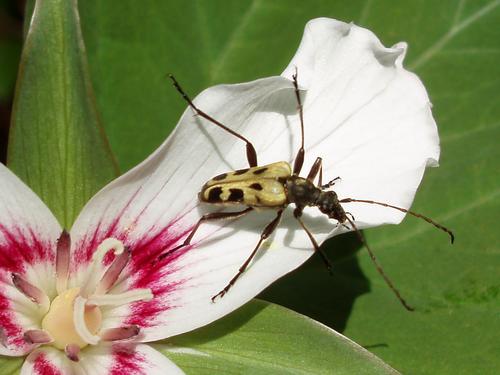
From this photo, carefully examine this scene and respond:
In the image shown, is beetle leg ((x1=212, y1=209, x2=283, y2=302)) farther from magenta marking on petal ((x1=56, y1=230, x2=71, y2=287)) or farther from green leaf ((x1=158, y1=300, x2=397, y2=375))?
magenta marking on petal ((x1=56, y1=230, x2=71, y2=287))

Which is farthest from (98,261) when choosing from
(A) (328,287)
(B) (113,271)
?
(A) (328,287)

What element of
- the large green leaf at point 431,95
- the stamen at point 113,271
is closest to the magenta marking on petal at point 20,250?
the stamen at point 113,271

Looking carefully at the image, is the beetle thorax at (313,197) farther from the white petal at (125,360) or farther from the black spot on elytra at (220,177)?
the white petal at (125,360)

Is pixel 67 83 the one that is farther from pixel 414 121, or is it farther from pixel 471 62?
pixel 471 62

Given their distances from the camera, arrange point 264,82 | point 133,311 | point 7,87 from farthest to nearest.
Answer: point 7,87, point 133,311, point 264,82

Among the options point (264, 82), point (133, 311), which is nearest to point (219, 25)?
point (264, 82)

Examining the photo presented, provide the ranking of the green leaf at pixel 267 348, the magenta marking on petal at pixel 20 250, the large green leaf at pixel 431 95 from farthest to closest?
the large green leaf at pixel 431 95 → the magenta marking on petal at pixel 20 250 → the green leaf at pixel 267 348
